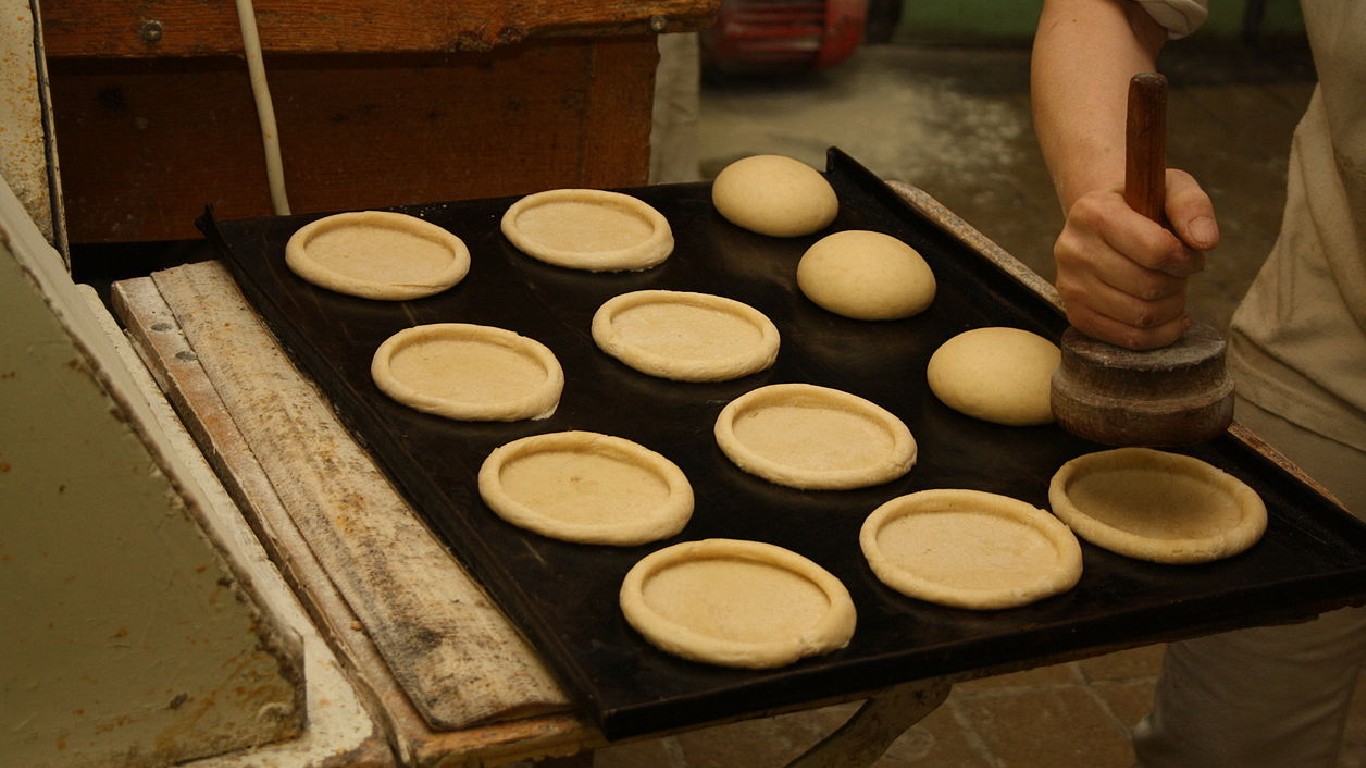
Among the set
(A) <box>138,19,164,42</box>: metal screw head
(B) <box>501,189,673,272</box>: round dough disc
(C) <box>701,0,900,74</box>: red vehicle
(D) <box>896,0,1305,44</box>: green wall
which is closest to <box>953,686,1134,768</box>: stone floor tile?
(B) <box>501,189,673,272</box>: round dough disc

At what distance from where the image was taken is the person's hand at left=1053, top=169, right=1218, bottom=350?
1567 millimetres

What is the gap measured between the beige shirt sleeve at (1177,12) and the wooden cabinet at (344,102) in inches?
36.3

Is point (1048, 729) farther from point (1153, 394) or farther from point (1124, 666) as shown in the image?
point (1153, 394)

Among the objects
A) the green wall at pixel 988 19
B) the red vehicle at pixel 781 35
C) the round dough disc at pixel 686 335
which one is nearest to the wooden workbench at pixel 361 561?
the round dough disc at pixel 686 335

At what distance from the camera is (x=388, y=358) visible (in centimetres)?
190

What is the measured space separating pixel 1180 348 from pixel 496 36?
1452 millimetres

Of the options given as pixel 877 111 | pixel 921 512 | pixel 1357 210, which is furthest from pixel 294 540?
pixel 877 111

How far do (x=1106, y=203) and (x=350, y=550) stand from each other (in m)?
0.97

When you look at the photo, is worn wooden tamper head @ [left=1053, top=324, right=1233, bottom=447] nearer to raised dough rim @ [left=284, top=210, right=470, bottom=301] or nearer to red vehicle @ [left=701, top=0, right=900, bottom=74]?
raised dough rim @ [left=284, top=210, right=470, bottom=301]

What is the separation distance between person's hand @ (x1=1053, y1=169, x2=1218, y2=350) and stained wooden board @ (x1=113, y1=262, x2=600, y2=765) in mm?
800

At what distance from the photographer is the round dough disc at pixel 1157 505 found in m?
1.63

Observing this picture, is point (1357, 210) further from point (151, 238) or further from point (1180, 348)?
point (151, 238)

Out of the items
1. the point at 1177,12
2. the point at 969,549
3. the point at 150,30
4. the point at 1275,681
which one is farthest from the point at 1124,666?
the point at 150,30

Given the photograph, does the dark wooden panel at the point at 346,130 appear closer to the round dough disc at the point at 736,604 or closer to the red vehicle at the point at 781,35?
the round dough disc at the point at 736,604
